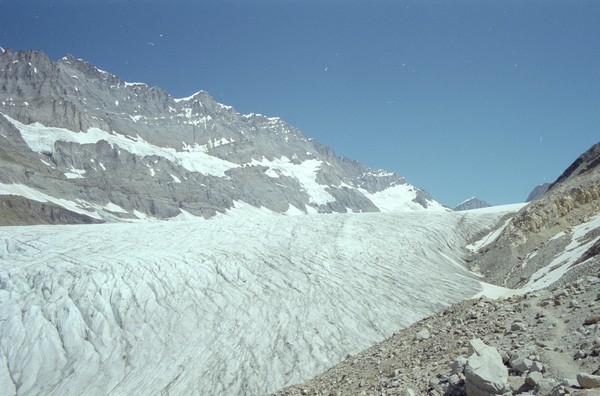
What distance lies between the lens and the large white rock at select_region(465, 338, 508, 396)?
7594 millimetres

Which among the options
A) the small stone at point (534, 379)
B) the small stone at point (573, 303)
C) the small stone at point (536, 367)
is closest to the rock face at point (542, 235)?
the small stone at point (573, 303)

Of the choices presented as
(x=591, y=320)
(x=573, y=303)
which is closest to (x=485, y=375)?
(x=591, y=320)

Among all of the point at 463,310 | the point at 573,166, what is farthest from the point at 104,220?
the point at 463,310

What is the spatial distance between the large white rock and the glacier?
13.2 metres

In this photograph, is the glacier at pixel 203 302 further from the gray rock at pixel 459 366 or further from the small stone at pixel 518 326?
the gray rock at pixel 459 366

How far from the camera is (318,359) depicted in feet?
70.2

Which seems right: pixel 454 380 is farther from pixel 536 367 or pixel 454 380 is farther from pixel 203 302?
pixel 203 302

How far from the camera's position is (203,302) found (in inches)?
1016

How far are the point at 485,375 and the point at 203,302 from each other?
19.8 m

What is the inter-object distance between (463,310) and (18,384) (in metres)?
18.9

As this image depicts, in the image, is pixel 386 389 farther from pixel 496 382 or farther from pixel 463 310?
pixel 463 310

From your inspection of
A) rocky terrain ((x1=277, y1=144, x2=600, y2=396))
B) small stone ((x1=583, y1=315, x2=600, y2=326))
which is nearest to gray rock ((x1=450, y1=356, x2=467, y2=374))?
rocky terrain ((x1=277, y1=144, x2=600, y2=396))

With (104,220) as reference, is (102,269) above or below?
below

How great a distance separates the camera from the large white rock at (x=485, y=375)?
759cm
